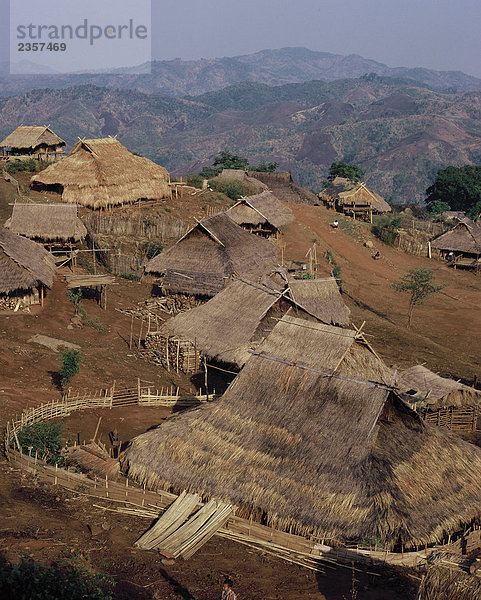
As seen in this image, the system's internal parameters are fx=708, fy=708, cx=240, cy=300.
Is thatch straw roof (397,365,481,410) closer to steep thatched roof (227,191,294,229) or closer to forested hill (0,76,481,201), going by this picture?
steep thatched roof (227,191,294,229)

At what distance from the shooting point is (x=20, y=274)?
24.1m

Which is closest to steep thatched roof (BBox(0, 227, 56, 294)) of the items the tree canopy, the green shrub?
the green shrub

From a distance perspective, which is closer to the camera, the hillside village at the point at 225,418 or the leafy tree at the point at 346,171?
the hillside village at the point at 225,418

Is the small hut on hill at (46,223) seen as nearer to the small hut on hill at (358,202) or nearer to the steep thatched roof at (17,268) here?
the steep thatched roof at (17,268)

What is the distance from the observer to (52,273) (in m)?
27.3

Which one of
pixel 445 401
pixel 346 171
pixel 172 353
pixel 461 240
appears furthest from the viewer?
pixel 346 171

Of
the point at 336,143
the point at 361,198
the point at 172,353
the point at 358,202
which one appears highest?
the point at 172,353

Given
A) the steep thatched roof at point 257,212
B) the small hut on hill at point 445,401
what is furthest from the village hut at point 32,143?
the small hut on hill at point 445,401

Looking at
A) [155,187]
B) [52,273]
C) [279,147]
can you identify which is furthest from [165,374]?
[279,147]

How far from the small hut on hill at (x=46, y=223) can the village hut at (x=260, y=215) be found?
398 inches

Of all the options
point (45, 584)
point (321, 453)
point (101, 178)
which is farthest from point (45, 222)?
point (45, 584)

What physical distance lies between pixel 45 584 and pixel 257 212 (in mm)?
30544

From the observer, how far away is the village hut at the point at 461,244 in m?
42.3

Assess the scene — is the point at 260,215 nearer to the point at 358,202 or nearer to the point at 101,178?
the point at 101,178
